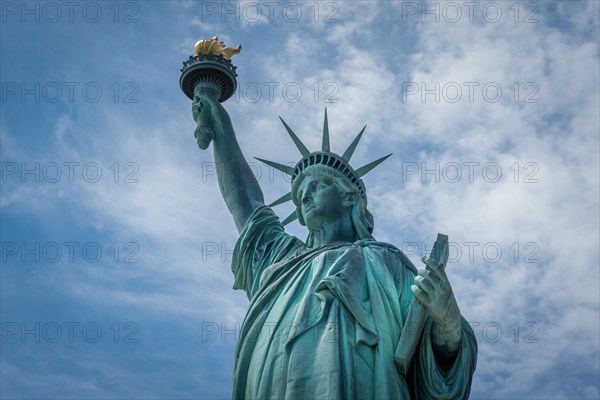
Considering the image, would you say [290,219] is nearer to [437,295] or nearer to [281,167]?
[281,167]

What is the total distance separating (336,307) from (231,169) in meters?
4.39

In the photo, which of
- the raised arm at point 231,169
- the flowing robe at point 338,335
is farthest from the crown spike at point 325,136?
the flowing robe at point 338,335

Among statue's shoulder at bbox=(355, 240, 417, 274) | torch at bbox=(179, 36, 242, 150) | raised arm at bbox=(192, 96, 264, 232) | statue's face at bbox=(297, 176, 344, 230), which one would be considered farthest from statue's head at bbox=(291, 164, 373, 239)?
torch at bbox=(179, 36, 242, 150)

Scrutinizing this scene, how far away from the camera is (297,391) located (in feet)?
46.2

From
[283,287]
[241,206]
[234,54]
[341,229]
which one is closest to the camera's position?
[283,287]

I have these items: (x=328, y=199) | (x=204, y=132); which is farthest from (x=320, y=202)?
(x=204, y=132)

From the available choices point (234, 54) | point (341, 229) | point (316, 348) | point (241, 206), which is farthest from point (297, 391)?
point (234, 54)

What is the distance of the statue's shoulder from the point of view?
53.2 ft

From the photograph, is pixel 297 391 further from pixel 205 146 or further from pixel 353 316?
pixel 205 146

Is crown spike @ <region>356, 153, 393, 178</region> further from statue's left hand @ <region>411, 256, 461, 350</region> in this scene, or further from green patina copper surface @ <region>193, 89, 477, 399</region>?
statue's left hand @ <region>411, 256, 461, 350</region>

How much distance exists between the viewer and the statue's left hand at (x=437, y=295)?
573 inches

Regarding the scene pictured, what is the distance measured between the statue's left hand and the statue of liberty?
0.5 inches

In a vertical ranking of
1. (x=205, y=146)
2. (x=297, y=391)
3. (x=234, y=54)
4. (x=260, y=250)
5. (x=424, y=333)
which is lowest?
(x=297, y=391)

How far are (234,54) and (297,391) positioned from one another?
7513 mm
